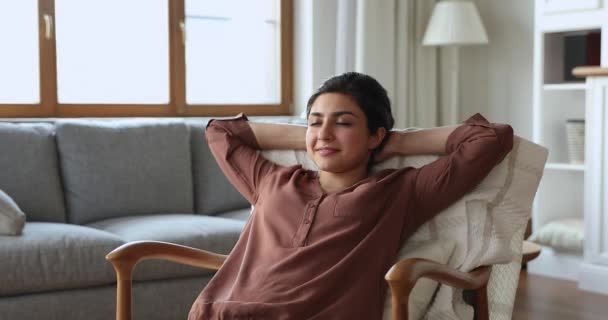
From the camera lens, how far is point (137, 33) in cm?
420

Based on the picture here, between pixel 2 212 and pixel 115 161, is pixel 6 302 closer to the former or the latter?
pixel 2 212

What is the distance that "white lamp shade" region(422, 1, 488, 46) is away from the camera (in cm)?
456

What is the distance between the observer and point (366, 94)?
6.85 ft

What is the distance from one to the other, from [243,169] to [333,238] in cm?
40

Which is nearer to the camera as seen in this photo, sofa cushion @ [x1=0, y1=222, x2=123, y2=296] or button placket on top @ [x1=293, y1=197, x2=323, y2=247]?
button placket on top @ [x1=293, y1=197, x2=323, y2=247]

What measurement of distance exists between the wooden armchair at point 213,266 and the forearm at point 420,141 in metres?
0.33

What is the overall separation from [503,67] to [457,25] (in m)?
0.54

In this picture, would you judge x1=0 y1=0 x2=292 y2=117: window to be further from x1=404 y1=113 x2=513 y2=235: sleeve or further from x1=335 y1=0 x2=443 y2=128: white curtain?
x1=404 y1=113 x2=513 y2=235: sleeve

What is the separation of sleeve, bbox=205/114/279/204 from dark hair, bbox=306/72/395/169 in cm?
23

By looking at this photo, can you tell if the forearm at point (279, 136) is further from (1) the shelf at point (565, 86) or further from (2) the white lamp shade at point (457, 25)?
(2) the white lamp shade at point (457, 25)

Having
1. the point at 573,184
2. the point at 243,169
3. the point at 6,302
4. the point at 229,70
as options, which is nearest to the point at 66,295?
the point at 6,302

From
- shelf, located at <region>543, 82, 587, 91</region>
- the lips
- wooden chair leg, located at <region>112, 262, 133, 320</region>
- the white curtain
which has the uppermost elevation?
the white curtain

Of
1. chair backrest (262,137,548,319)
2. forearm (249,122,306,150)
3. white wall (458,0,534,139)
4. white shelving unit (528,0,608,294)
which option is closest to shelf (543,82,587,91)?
white shelving unit (528,0,608,294)

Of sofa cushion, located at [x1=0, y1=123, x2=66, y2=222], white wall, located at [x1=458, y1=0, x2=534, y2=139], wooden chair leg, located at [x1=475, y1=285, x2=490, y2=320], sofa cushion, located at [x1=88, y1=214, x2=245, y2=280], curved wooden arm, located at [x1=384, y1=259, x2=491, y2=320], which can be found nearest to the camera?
curved wooden arm, located at [x1=384, y1=259, x2=491, y2=320]
